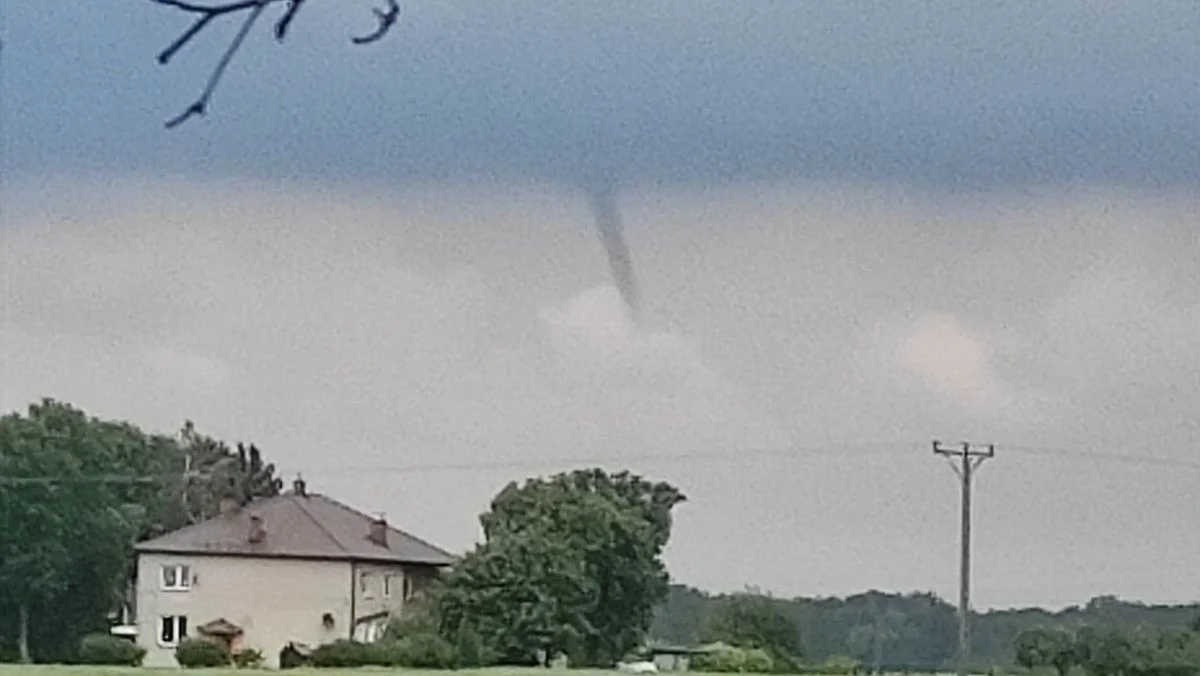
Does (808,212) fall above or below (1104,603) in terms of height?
above

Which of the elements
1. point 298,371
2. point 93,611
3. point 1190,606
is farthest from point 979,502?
point 93,611

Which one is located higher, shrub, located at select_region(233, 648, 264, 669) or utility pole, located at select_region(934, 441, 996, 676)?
utility pole, located at select_region(934, 441, 996, 676)

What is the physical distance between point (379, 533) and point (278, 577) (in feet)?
0.27

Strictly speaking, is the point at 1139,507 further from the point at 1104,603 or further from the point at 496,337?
the point at 496,337

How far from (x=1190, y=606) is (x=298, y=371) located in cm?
67

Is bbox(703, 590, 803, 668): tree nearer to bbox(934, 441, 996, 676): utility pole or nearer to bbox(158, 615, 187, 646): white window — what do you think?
bbox(934, 441, 996, 676): utility pole

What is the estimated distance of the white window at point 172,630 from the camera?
1.43m

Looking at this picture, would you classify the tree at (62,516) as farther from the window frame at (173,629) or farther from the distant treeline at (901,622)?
the distant treeline at (901,622)

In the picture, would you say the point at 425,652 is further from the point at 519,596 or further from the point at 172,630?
the point at 172,630

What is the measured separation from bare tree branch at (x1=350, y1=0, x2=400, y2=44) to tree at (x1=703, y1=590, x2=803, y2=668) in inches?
18.8

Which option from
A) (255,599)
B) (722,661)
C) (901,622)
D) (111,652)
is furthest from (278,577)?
(901,622)

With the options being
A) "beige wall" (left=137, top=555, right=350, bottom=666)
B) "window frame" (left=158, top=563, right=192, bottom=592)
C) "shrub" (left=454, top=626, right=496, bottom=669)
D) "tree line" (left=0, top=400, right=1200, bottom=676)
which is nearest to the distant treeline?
"tree line" (left=0, top=400, right=1200, bottom=676)

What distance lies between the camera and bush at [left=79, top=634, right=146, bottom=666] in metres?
1.42

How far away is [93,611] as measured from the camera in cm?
146
